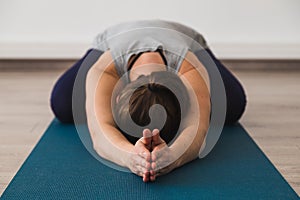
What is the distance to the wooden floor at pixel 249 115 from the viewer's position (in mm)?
1696

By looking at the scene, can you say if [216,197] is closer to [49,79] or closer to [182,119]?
[182,119]

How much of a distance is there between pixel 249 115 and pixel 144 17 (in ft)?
3.78

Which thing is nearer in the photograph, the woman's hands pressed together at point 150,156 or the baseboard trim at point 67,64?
the woman's hands pressed together at point 150,156

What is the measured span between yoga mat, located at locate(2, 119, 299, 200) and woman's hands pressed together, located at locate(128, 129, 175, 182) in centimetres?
4

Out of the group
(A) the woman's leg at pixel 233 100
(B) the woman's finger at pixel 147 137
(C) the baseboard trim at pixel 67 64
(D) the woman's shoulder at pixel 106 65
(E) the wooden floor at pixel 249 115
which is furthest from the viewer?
(C) the baseboard trim at pixel 67 64

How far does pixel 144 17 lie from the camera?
310 cm

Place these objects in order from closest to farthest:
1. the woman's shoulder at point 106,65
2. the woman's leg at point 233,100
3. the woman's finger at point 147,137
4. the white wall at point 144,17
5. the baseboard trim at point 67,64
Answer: the woman's finger at point 147,137
the woman's shoulder at point 106,65
the woman's leg at point 233,100
the white wall at point 144,17
the baseboard trim at point 67,64

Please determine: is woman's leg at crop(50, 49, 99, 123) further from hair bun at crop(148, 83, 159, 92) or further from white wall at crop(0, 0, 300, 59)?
white wall at crop(0, 0, 300, 59)

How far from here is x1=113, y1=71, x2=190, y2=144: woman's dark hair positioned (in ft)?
→ 4.63

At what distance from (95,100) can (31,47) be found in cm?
159

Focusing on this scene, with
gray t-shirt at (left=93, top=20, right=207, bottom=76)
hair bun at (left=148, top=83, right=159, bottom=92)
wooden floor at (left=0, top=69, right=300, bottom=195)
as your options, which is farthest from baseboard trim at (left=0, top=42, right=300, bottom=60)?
hair bun at (left=148, top=83, right=159, bottom=92)

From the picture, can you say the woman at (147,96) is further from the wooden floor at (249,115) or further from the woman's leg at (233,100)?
the wooden floor at (249,115)

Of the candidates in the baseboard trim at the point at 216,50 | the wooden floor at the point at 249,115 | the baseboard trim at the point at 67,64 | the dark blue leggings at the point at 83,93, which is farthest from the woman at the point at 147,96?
the baseboard trim at the point at 67,64

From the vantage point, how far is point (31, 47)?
3102 mm
